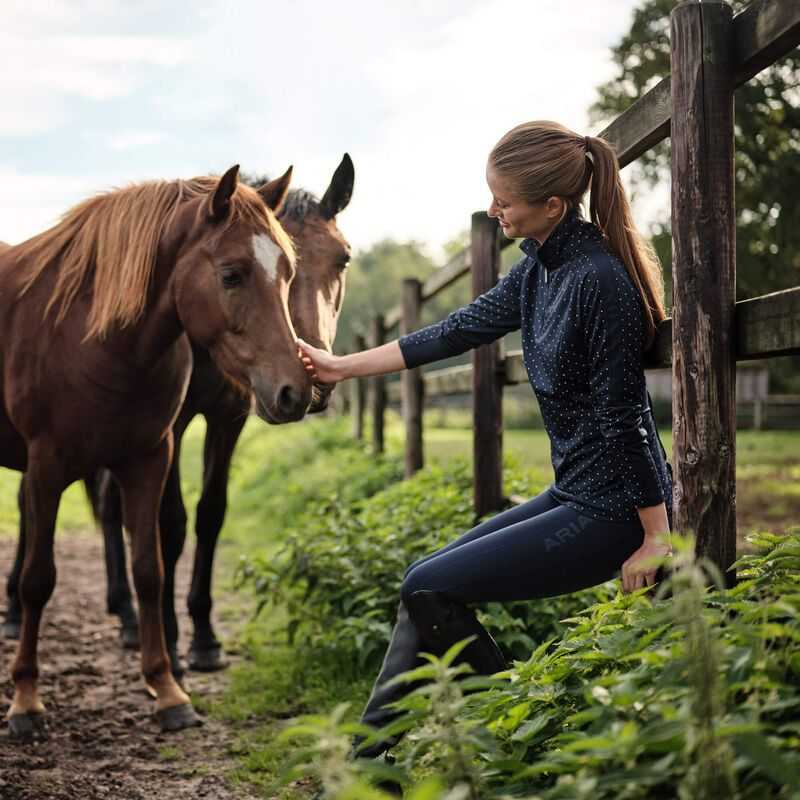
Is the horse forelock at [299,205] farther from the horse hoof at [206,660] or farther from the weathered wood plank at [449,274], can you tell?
the horse hoof at [206,660]

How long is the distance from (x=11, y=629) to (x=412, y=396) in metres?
3.27

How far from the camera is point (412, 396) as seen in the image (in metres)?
7.21

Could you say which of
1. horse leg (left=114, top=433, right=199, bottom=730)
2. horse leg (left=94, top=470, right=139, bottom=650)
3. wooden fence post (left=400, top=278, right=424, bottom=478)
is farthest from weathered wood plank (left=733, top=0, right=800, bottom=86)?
wooden fence post (left=400, top=278, right=424, bottom=478)

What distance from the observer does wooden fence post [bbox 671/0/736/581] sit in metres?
2.21

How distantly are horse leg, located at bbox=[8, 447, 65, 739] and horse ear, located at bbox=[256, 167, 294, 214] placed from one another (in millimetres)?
1336

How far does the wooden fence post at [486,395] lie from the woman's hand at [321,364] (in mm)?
1505

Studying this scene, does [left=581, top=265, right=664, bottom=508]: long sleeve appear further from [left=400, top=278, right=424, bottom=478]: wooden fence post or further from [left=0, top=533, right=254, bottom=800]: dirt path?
[left=400, top=278, right=424, bottom=478]: wooden fence post

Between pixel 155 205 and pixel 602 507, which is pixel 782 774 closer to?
pixel 602 507

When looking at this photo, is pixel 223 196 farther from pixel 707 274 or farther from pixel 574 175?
pixel 707 274

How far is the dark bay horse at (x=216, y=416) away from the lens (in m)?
4.38

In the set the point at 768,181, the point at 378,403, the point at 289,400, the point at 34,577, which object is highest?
the point at 768,181

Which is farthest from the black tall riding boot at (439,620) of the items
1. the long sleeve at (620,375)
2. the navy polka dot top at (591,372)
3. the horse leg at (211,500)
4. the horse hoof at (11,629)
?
the horse hoof at (11,629)

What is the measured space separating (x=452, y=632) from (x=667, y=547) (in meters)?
0.60

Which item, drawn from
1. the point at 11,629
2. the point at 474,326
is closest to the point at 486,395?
the point at 474,326
